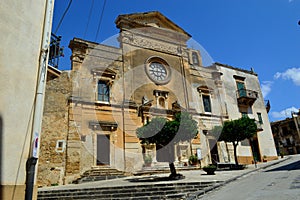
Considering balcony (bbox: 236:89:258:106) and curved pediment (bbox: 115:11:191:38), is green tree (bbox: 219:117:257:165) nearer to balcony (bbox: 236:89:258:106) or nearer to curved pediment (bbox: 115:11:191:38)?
balcony (bbox: 236:89:258:106)

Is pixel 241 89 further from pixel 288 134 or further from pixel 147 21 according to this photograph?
pixel 288 134

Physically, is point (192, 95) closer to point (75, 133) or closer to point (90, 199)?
point (75, 133)

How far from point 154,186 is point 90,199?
2.35 metres

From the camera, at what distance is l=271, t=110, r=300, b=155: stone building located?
41656mm

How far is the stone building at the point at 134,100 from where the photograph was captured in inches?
539

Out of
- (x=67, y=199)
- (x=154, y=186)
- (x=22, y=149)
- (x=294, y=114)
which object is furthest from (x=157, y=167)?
→ (x=294, y=114)

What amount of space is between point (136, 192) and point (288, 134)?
4326 centimetres

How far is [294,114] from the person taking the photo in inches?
1668

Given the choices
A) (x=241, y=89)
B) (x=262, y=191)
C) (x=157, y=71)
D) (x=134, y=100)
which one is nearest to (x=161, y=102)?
(x=134, y=100)

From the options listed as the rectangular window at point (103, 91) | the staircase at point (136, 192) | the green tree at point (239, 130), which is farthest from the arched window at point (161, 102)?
the staircase at point (136, 192)

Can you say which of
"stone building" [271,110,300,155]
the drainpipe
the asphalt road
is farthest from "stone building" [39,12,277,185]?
"stone building" [271,110,300,155]

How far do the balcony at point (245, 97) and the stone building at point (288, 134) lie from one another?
79.3 feet

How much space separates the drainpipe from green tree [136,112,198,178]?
672 cm

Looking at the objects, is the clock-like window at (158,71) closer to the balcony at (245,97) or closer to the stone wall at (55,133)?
the stone wall at (55,133)
